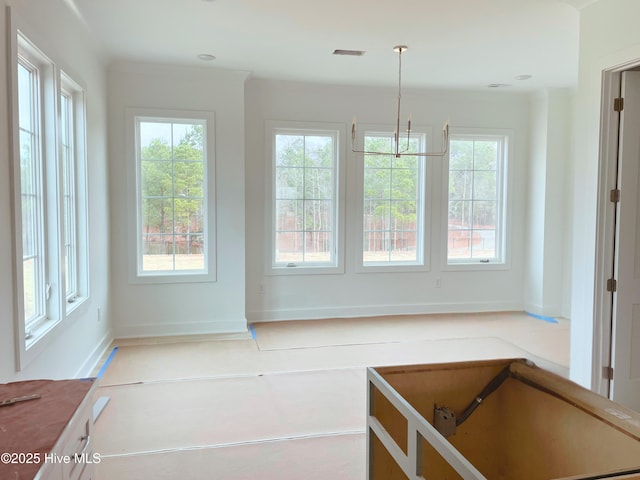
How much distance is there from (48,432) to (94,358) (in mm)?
3120

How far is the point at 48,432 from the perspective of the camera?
1279 mm

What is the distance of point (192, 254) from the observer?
17.0ft

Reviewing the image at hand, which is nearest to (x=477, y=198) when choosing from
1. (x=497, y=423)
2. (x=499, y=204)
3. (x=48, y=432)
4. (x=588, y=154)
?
(x=499, y=204)

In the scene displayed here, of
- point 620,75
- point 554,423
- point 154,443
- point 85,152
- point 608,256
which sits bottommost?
point 154,443

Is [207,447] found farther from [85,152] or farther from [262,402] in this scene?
[85,152]

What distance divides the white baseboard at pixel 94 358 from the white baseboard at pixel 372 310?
5.20ft

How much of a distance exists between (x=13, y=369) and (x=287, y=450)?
4.88 feet

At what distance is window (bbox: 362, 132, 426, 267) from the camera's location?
19.6 feet

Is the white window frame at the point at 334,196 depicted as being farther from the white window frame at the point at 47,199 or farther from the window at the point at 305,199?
the white window frame at the point at 47,199

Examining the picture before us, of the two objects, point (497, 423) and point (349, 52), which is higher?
point (349, 52)

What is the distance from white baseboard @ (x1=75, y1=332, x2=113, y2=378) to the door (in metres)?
3.89

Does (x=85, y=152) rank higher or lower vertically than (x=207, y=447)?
higher

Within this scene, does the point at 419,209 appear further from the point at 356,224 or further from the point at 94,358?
the point at 94,358

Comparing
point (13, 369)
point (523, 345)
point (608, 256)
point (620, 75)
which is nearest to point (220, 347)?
point (13, 369)
